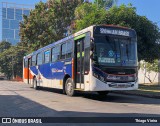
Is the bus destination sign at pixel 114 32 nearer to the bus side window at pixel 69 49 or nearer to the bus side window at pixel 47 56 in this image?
the bus side window at pixel 69 49

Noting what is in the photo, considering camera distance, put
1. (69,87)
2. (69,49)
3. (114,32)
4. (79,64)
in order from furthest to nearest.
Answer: (69,49)
(69,87)
(79,64)
(114,32)

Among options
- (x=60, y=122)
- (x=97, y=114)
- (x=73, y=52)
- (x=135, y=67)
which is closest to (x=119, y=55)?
(x=135, y=67)

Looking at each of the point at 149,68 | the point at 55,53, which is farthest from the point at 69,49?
the point at 149,68

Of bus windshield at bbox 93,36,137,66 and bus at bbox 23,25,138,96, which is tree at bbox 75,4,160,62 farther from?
bus windshield at bbox 93,36,137,66

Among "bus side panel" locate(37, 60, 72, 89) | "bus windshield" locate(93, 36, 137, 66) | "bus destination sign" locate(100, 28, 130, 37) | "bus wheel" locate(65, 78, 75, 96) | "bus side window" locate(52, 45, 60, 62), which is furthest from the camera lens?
"bus side window" locate(52, 45, 60, 62)

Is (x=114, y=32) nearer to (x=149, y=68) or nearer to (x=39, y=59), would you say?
(x=39, y=59)

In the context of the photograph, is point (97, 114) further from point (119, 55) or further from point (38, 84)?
point (38, 84)

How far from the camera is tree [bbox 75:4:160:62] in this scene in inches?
1094

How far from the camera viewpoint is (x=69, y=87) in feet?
61.3

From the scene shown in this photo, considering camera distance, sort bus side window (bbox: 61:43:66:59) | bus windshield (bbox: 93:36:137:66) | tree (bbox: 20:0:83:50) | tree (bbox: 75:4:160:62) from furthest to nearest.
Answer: tree (bbox: 20:0:83:50) → tree (bbox: 75:4:160:62) → bus side window (bbox: 61:43:66:59) → bus windshield (bbox: 93:36:137:66)

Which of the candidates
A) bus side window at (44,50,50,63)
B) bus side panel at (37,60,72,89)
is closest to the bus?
bus side panel at (37,60,72,89)

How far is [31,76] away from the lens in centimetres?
2934

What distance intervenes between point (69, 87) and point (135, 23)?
38.7 ft

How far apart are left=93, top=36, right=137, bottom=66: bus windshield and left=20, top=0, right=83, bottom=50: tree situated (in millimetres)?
27900
